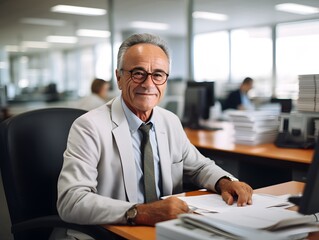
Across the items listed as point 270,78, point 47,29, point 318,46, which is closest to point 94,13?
point 47,29

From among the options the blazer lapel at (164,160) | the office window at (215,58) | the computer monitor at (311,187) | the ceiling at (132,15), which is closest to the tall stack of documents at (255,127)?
the blazer lapel at (164,160)

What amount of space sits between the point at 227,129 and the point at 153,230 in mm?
2847

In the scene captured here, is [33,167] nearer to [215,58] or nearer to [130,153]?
[130,153]

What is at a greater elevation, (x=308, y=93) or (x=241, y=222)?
(x=308, y=93)

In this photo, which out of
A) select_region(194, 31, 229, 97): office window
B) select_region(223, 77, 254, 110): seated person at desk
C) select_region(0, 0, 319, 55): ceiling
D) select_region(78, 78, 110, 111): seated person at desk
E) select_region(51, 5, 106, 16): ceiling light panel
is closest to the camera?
select_region(78, 78, 110, 111): seated person at desk

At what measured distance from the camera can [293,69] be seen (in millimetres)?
7730

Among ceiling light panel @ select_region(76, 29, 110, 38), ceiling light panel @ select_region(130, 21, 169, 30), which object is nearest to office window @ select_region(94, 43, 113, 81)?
ceiling light panel @ select_region(76, 29, 110, 38)

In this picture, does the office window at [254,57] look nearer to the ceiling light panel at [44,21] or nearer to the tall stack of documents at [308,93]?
the ceiling light panel at [44,21]

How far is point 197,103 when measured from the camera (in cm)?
399

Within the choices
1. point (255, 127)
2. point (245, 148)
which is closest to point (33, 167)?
point (245, 148)

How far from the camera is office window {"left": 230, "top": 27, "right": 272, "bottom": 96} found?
8953 mm

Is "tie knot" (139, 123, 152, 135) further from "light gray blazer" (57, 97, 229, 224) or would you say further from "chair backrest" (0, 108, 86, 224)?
"chair backrest" (0, 108, 86, 224)

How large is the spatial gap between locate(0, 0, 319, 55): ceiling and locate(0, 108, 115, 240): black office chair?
5015 mm

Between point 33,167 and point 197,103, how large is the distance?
2.59m
